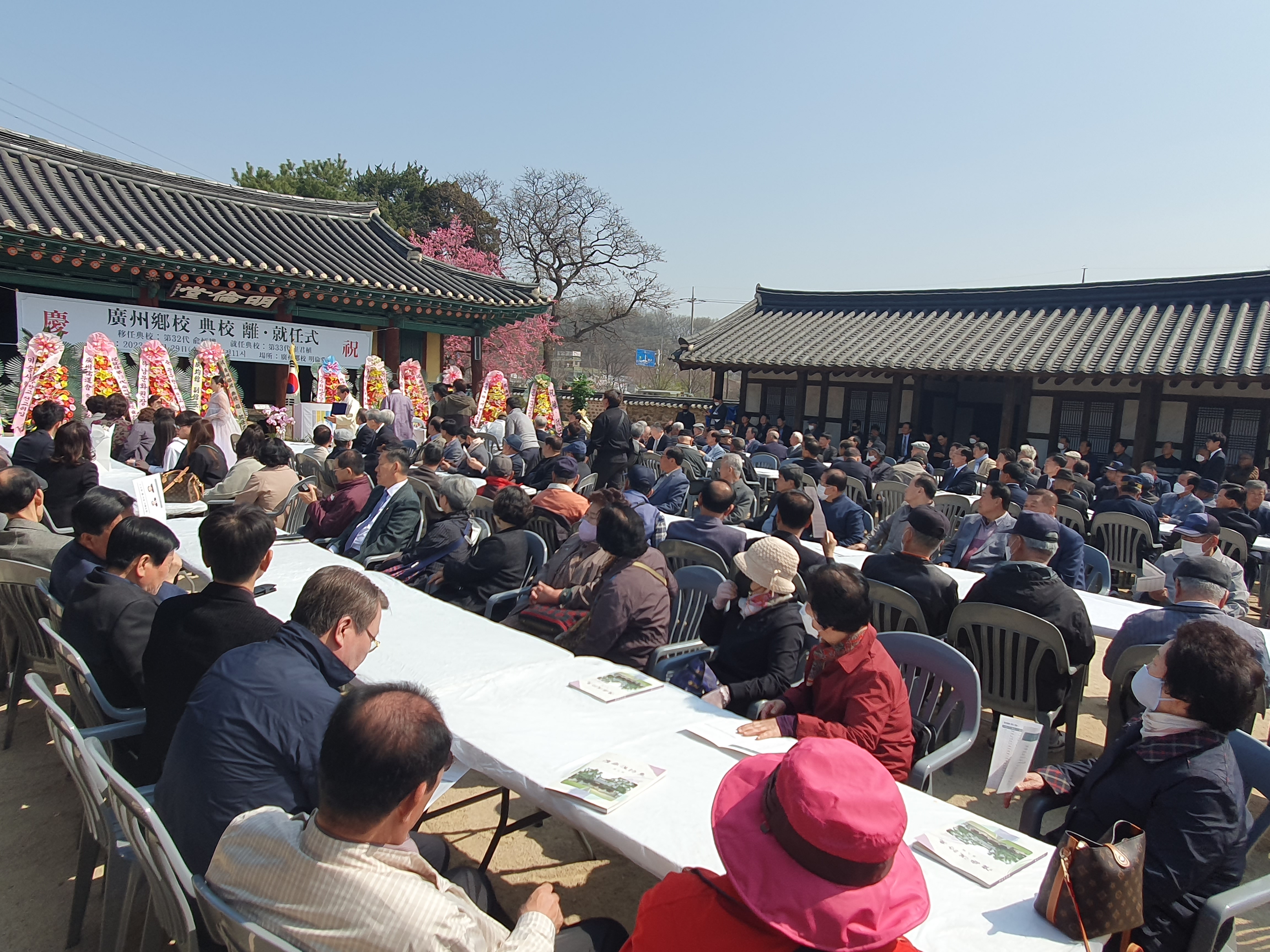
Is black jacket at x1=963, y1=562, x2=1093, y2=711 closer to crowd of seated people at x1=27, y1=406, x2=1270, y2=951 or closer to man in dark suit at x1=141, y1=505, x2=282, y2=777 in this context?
crowd of seated people at x1=27, y1=406, x2=1270, y2=951

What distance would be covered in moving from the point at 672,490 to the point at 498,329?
2327 cm

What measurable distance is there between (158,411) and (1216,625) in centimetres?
884

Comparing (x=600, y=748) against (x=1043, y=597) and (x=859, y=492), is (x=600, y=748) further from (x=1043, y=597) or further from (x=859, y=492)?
(x=859, y=492)

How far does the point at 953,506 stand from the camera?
7227mm

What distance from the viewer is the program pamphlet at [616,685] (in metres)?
2.56

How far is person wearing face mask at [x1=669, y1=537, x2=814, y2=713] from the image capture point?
9.42 ft

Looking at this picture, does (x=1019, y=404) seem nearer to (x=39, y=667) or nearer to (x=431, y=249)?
(x=39, y=667)

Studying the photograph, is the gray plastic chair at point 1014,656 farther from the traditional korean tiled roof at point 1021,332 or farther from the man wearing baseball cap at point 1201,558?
the traditional korean tiled roof at point 1021,332

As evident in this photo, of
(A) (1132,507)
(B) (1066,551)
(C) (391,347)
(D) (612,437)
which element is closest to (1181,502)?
(A) (1132,507)

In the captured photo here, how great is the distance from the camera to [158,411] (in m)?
7.97

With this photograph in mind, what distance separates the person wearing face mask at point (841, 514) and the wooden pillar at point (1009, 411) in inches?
331

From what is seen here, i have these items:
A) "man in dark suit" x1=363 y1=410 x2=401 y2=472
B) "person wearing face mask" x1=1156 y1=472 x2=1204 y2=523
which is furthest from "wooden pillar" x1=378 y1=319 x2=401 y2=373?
"person wearing face mask" x1=1156 y1=472 x2=1204 y2=523

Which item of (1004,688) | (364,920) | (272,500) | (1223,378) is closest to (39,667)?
(272,500)

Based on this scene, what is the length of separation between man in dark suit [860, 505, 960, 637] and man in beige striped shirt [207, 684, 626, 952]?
8.79 ft
